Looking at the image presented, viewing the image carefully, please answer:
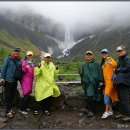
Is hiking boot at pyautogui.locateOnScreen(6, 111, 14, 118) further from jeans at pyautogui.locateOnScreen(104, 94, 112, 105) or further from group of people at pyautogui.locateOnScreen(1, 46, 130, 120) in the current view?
jeans at pyautogui.locateOnScreen(104, 94, 112, 105)

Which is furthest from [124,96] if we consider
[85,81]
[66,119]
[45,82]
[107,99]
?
[45,82]

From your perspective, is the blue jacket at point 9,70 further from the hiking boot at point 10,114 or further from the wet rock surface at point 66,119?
the wet rock surface at point 66,119

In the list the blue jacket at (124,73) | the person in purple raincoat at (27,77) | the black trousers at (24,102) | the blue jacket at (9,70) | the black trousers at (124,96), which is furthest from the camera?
the black trousers at (24,102)

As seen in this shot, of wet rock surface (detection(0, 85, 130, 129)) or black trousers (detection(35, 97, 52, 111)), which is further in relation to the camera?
black trousers (detection(35, 97, 52, 111))

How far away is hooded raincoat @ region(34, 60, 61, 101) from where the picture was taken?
32.2 feet

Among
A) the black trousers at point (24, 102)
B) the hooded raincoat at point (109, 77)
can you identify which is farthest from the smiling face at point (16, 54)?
the hooded raincoat at point (109, 77)

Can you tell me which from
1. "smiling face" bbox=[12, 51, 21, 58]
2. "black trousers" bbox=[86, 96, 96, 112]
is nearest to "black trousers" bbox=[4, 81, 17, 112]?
"smiling face" bbox=[12, 51, 21, 58]

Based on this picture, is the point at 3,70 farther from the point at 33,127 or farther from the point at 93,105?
the point at 93,105

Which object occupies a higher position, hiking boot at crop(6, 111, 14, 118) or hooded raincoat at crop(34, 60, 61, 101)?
hooded raincoat at crop(34, 60, 61, 101)

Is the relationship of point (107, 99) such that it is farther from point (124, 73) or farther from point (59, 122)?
point (59, 122)

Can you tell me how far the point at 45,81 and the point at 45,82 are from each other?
40 mm

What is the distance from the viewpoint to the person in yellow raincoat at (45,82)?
9805 millimetres

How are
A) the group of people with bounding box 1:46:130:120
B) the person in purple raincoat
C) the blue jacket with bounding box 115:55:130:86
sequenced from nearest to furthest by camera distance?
the blue jacket with bounding box 115:55:130:86, the group of people with bounding box 1:46:130:120, the person in purple raincoat

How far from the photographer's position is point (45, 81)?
9.94 meters
